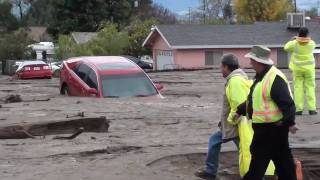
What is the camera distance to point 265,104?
7.11 m

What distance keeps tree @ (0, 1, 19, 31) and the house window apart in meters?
52.9

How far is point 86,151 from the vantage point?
986 cm

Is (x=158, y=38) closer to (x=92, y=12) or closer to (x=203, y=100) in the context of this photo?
(x=92, y=12)

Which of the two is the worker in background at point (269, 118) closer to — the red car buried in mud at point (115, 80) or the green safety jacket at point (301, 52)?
the green safety jacket at point (301, 52)

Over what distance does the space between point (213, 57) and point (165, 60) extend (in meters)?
4.39

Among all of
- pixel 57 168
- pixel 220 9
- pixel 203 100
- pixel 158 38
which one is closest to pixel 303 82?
pixel 203 100

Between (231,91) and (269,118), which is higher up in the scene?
(231,91)

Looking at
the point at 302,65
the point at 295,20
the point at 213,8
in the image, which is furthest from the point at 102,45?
the point at 213,8

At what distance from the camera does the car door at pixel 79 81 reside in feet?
61.5

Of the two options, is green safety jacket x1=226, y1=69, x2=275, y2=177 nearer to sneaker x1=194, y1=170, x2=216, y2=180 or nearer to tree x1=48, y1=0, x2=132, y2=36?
sneaker x1=194, y1=170, x2=216, y2=180

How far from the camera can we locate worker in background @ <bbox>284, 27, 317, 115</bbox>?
44.5 ft

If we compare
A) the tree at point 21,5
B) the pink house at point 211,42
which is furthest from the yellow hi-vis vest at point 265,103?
the tree at point 21,5

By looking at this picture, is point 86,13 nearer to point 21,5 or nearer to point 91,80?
point 21,5

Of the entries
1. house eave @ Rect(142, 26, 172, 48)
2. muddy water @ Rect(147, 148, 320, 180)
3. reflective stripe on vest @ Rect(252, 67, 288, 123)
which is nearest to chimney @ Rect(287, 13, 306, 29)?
house eave @ Rect(142, 26, 172, 48)
